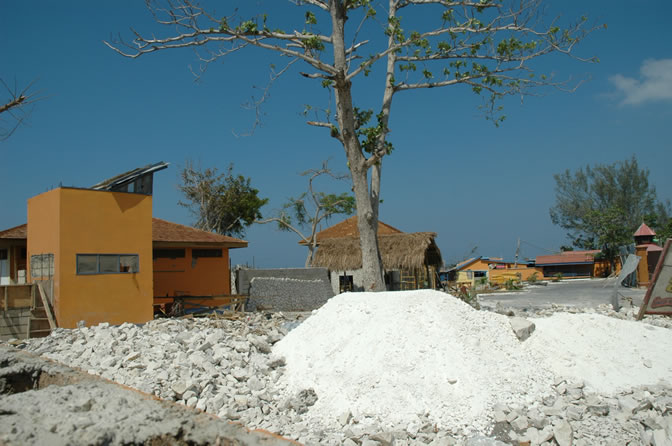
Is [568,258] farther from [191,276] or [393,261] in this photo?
[191,276]

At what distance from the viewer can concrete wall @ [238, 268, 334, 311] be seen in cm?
1476

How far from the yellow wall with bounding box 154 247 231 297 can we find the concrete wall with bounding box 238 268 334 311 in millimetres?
1940

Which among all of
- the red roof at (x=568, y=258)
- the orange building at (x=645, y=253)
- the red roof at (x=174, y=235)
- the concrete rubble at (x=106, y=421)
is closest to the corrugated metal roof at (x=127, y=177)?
the red roof at (x=174, y=235)

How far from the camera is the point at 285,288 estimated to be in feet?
50.3

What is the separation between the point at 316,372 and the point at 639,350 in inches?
178

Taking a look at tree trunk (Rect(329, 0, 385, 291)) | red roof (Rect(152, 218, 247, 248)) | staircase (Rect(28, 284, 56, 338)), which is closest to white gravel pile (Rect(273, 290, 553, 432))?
Answer: tree trunk (Rect(329, 0, 385, 291))

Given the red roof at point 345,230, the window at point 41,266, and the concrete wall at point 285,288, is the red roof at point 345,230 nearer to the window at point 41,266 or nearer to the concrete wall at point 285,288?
the concrete wall at point 285,288

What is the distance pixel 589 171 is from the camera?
45750mm

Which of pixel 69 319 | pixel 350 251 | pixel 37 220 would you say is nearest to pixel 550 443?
pixel 69 319

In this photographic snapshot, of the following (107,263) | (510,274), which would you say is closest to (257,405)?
(107,263)

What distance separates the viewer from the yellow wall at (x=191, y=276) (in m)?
15.8

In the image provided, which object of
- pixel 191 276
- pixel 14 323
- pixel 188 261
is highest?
pixel 188 261

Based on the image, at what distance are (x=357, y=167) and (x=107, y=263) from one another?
5.92 meters

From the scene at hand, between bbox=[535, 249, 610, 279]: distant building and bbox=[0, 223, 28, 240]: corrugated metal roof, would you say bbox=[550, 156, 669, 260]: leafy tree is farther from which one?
bbox=[0, 223, 28, 240]: corrugated metal roof
